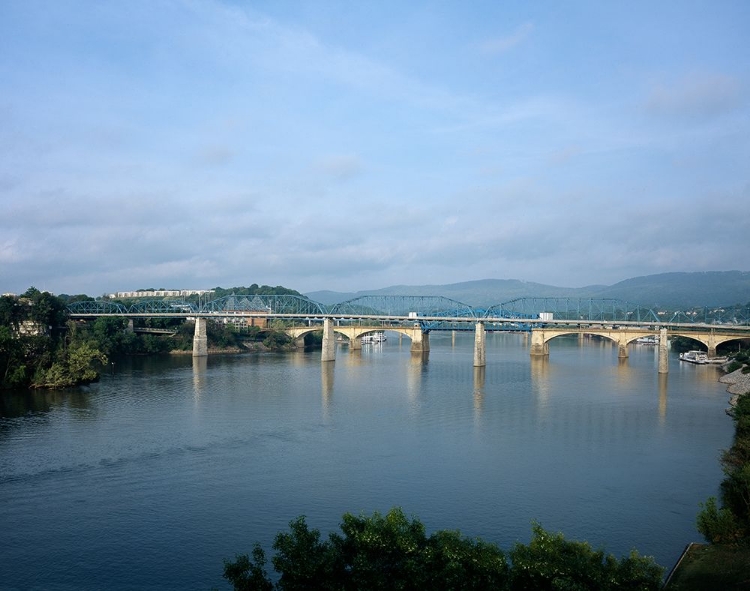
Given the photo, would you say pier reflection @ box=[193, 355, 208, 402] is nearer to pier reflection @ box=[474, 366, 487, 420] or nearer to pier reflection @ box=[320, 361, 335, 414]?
pier reflection @ box=[320, 361, 335, 414]

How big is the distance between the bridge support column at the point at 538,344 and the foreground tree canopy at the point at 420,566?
4417cm

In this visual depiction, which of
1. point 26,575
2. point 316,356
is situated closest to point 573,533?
point 26,575

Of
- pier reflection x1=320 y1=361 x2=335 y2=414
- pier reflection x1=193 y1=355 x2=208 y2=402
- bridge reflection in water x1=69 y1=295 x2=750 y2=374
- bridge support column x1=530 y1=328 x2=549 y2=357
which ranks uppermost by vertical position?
bridge reflection in water x1=69 y1=295 x2=750 y2=374

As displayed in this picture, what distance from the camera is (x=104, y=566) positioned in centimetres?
1149

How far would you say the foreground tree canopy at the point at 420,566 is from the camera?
823 cm

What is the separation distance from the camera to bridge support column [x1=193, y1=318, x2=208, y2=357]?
165ft

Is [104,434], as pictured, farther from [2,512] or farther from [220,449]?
[2,512]

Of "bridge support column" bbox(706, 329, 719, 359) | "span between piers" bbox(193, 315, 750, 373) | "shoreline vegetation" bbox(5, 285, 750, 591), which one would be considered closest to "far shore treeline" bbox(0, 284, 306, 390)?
"span between piers" bbox(193, 315, 750, 373)

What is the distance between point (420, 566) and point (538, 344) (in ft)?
151

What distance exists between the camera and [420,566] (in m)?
8.28

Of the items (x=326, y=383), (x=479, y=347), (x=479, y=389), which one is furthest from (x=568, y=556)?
(x=479, y=347)

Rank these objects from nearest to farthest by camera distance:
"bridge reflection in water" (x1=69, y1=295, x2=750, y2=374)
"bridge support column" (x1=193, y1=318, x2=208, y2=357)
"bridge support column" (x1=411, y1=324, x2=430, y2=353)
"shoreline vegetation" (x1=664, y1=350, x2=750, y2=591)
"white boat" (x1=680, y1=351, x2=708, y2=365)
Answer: "shoreline vegetation" (x1=664, y1=350, x2=750, y2=591) < "bridge reflection in water" (x1=69, y1=295, x2=750, y2=374) < "white boat" (x1=680, y1=351, x2=708, y2=365) < "bridge support column" (x1=193, y1=318, x2=208, y2=357) < "bridge support column" (x1=411, y1=324, x2=430, y2=353)

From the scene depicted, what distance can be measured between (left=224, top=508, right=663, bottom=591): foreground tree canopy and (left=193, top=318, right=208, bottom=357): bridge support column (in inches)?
1700

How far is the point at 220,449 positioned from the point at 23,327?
31.1 m
